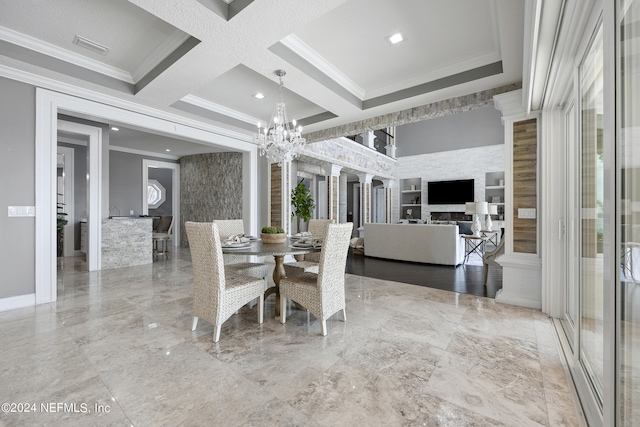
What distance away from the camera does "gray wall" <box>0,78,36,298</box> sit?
2908mm

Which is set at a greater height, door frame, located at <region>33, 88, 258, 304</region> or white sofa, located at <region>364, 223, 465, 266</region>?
door frame, located at <region>33, 88, 258, 304</region>

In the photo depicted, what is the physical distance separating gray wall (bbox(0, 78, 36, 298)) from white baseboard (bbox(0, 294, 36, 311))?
0.04 m

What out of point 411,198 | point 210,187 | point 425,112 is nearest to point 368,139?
point 411,198

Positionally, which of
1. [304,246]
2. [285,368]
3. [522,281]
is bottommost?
[285,368]

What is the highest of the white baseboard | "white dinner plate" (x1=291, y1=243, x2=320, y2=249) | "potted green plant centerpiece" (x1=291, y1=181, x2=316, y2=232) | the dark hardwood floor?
"potted green plant centerpiece" (x1=291, y1=181, x2=316, y2=232)

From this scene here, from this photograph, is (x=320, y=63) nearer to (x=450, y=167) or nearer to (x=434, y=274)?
(x=434, y=274)

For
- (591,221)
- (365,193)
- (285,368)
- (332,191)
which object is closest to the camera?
(591,221)

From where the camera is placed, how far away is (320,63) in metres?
3.13

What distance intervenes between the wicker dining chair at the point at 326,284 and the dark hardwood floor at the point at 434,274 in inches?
79.4

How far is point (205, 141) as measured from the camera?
4703 millimetres

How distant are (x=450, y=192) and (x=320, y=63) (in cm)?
777

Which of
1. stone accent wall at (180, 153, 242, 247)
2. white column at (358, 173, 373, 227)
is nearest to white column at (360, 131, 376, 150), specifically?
white column at (358, 173, 373, 227)

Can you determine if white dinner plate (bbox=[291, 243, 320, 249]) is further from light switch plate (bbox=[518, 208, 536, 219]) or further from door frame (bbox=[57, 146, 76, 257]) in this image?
door frame (bbox=[57, 146, 76, 257])

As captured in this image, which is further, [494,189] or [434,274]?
[494,189]
